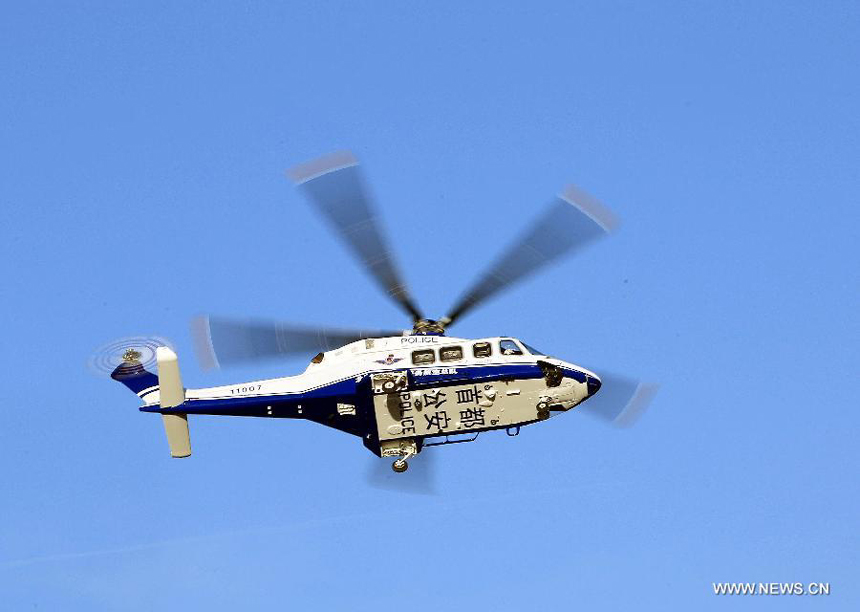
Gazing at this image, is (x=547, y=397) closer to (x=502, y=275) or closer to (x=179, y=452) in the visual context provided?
(x=502, y=275)

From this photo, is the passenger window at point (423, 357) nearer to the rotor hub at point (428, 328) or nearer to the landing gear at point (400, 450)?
the rotor hub at point (428, 328)

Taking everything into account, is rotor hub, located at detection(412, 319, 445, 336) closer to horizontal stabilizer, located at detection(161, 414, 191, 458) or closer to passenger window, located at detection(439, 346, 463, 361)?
passenger window, located at detection(439, 346, 463, 361)

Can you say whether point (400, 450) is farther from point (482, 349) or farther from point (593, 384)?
point (593, 384)

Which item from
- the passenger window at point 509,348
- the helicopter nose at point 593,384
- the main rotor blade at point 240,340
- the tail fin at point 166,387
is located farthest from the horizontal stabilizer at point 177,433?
the helicopter nose at point 593,384

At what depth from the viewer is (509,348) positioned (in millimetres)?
52188

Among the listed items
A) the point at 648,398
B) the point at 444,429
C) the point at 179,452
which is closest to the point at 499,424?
the point at 444,429

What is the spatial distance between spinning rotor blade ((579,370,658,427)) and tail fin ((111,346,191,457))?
12.6 metres

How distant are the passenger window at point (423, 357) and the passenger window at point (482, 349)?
1.28 metres

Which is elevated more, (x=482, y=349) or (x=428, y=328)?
(x=428, y=328)

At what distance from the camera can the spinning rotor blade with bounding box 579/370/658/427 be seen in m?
53.2

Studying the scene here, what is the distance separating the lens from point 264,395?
52062 millimetres

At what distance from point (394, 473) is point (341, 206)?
8548 mm

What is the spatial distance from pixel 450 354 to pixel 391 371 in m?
1.88

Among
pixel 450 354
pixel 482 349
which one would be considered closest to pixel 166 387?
pixel 450 354
